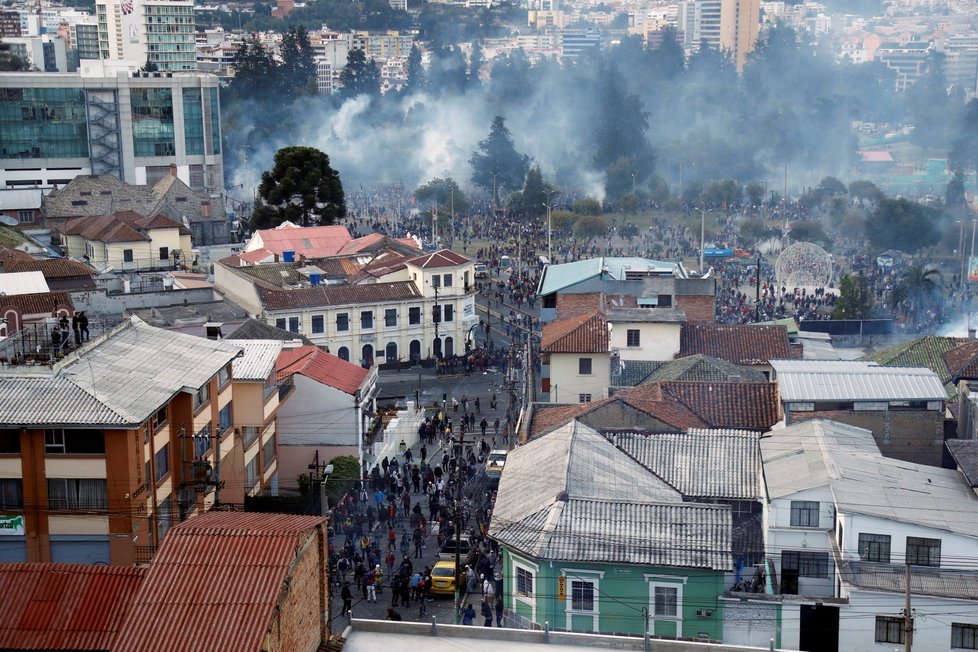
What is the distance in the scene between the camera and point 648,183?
2970 inches

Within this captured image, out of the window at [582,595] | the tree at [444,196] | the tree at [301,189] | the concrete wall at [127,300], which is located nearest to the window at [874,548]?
the window at [582,595]

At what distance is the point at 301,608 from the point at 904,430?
13.3 meters

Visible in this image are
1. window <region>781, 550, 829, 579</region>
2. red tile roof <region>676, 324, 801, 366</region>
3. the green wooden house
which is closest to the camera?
the green wooden house

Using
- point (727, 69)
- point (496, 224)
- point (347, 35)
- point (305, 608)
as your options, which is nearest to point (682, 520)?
point (305, 608)

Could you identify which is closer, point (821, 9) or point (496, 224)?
point (496, 224)

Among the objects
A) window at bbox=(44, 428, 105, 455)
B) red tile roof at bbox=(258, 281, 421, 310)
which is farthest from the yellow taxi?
red tile roof at bbox=(258, 281, 421, 310)

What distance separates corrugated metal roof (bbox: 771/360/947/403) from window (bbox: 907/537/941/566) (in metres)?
5.24

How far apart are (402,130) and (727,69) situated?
44063 millimetres

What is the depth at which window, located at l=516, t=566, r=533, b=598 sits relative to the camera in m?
17.2

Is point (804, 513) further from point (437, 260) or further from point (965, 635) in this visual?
point (437, 260)

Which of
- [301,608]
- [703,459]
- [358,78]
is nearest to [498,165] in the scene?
[358,78]

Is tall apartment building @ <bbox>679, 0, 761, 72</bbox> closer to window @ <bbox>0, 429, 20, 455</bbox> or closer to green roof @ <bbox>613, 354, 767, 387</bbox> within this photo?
green roof @ <bbox>613, 354, 767, 387</bbox>

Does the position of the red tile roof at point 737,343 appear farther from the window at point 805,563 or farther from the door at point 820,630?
the door at point 820,630

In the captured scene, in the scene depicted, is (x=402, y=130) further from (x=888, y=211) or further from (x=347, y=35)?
(x=347, y=35)
